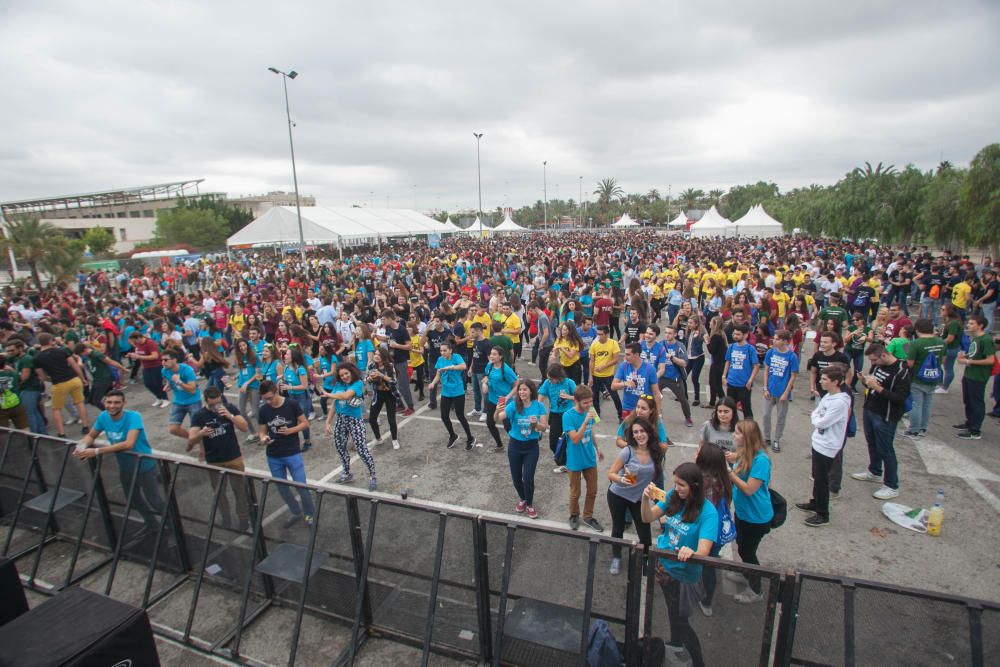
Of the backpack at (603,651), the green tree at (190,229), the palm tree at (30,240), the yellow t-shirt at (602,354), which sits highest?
the green tree at (190,229)

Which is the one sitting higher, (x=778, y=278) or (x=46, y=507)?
(x=778, y=278)

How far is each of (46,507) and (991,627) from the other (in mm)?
7685

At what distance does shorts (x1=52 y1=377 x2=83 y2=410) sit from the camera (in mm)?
7996

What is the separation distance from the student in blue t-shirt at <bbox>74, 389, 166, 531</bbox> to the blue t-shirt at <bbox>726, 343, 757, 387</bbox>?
22.1 feet

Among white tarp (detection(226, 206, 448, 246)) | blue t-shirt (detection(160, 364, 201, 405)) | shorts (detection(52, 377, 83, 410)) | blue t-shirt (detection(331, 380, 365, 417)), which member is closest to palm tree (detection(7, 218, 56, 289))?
white tarp (detection(226, 206, 448, 246))

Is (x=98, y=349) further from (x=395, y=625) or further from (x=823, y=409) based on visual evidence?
(x=823, y=409)

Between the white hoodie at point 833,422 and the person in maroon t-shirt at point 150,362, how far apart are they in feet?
34.9

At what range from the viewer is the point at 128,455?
484cm

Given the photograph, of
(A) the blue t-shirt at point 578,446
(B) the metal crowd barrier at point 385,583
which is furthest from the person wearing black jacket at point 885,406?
(A) the blue t-shirt at point 578,446

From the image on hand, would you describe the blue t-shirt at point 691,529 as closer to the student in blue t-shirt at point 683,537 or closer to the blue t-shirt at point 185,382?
the student in blue t-shirt at point 683,537

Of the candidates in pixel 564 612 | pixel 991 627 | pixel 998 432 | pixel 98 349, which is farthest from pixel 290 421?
pixel 998 432

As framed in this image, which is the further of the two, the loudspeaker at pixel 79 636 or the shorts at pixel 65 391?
the shorts at pixel 65 391

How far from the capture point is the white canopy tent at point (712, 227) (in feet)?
138

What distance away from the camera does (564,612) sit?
10.8 ft
